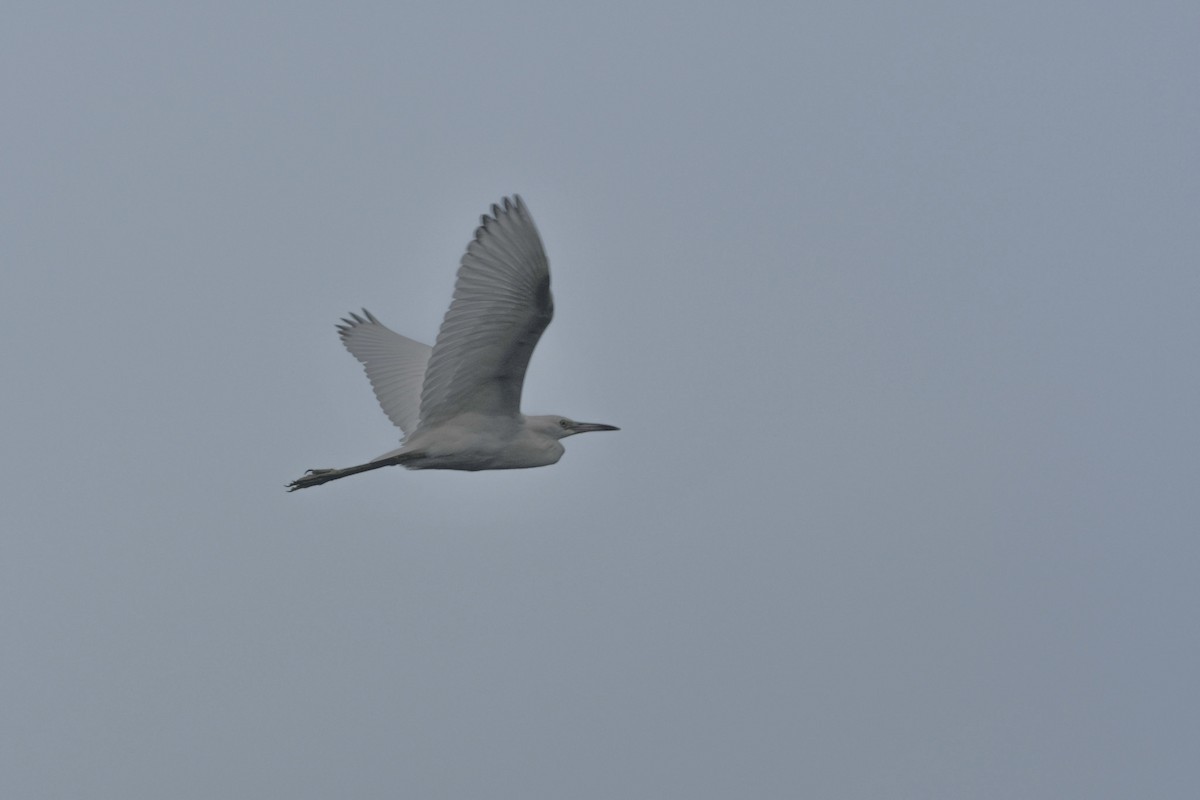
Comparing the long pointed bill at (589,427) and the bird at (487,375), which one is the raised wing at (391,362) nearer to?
the bird at (487,375)

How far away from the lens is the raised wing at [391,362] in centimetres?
1848

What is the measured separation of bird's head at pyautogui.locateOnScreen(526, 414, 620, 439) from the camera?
54.9 feet

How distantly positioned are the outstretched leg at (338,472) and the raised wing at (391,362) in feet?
7.39

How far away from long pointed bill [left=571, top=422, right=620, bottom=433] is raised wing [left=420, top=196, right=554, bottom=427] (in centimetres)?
→ 211

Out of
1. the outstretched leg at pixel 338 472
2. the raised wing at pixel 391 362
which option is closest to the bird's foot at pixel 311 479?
the outstretched leg at pixel 338 472

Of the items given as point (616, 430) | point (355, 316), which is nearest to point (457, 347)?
point (616, 430)

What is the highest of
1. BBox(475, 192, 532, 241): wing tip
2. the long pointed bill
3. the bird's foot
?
BBox(475, 192, 532, 241): wing tip

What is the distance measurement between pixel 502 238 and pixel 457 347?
4.62 ft

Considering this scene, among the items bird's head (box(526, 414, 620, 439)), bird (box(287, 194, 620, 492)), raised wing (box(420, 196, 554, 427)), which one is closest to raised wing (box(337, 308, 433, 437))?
bird (box(287, 194, 620, 492))

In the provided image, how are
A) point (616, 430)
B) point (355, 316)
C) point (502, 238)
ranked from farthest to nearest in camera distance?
1. point (355, 316)
2. point (616, 430)
3. point (502, 238)

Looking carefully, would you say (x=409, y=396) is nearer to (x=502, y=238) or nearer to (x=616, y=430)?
(x=616, y=430)

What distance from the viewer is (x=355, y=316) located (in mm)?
20469

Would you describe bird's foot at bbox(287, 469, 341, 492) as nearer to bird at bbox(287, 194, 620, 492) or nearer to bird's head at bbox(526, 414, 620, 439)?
bird at bbox(287, 194, 620, 492)

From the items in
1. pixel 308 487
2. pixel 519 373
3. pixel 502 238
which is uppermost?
pixel 502 238
